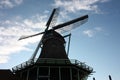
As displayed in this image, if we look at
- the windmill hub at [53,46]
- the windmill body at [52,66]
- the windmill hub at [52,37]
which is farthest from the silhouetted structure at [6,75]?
the windmill hub at [52,37]

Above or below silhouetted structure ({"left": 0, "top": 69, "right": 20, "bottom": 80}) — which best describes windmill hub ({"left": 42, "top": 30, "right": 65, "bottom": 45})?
above

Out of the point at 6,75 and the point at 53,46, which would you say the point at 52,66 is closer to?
the point at 53,46

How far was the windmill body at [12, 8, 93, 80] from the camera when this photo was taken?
20.5 metres

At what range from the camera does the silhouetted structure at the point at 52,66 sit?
20547 mm

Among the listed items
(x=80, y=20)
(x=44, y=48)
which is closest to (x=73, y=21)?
(x=80, y=20)

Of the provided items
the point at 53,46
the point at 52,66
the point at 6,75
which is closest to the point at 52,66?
the point at 52,66

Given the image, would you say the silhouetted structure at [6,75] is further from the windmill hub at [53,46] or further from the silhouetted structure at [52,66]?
the windmill hub at [53,46]

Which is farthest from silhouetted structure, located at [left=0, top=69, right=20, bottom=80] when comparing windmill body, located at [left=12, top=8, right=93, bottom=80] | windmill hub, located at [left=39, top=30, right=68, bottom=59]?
windmill hub, located at [left=39, top=30, right=68, bottom=59]

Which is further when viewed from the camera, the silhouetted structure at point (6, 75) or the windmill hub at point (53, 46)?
the silhouetted structure at point (6, 75)

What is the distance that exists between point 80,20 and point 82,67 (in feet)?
24.1

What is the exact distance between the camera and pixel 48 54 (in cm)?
2275

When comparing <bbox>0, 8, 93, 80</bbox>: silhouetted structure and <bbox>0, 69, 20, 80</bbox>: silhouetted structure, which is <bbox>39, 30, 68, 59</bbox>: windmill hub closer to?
<bbox>0, 8, 93, 80</bbox>: silhouetted structure

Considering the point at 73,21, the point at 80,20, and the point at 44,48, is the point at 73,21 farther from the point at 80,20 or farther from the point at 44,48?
the point at 44,48

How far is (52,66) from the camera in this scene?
67.3 feet
